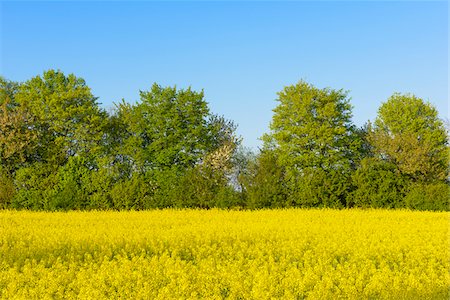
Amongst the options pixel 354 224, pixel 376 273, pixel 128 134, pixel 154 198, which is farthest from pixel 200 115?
pixel 376 273

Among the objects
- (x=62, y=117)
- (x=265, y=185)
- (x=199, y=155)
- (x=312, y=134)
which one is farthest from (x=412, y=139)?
(x=62, y=117)

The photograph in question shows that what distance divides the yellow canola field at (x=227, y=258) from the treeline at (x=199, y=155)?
Answer: 8394mm

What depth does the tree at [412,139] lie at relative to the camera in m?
45.8

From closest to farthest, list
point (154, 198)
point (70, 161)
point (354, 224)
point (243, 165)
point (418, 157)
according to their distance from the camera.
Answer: point (354, 224), point (154, 198), point (70, 161), point (418, 157), point (243, 165)

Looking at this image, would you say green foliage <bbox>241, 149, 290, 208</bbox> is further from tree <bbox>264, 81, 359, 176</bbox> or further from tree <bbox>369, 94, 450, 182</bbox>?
tree <bbox>369, 94, 450, 182</bbox>

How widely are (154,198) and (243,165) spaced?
1535 cm

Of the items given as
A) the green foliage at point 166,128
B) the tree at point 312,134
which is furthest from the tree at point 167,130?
the tree at point 312,134

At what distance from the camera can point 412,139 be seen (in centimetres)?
4650

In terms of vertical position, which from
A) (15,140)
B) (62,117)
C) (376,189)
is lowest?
(376,189)

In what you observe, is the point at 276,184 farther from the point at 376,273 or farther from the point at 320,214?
the point at 376,273

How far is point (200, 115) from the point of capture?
46938mm

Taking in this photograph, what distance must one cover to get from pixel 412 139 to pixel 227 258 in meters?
34.0

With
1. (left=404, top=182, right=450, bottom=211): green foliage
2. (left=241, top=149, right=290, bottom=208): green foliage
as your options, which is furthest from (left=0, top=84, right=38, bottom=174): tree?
(left=404, top=182, right=450, bottom=211): green foliage

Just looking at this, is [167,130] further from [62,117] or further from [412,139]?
[412,139]
